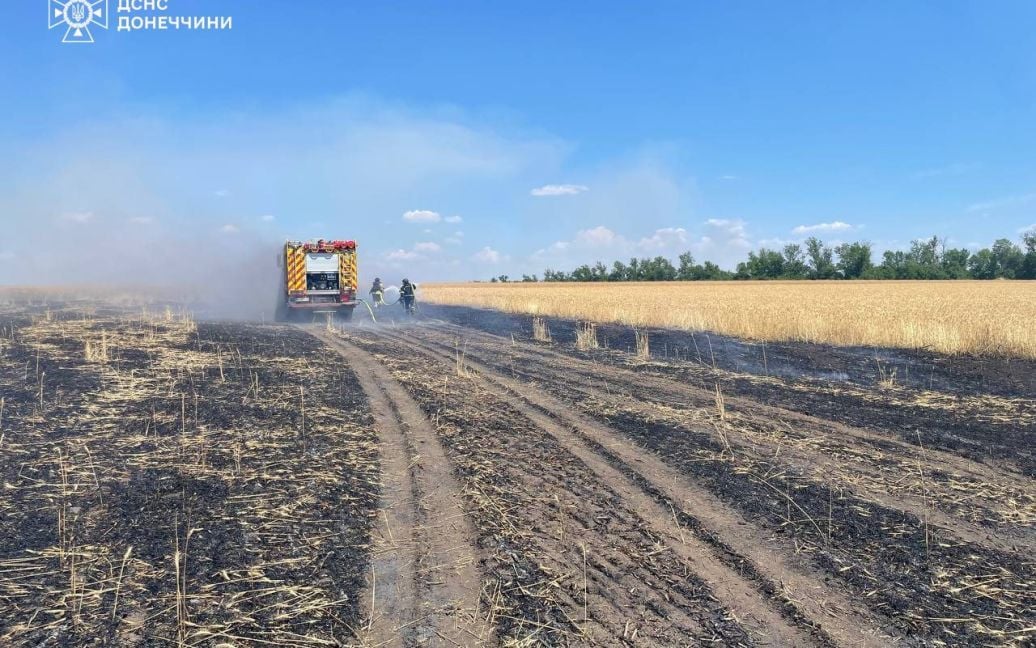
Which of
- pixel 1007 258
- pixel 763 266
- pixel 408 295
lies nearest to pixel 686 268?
pixel 763 266

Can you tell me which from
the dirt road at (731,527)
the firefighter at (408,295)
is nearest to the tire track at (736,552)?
the dirt road at (731,527)

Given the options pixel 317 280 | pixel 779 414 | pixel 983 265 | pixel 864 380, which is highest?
pixel 983 265

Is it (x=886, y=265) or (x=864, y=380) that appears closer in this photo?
(x=864, y=380)

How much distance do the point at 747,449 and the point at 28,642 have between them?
6.08m

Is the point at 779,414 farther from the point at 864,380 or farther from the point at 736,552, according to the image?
the point at 736,552

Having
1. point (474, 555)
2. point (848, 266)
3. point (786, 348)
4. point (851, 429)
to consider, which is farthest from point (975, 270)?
point (474, 555)

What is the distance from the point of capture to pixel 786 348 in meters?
14.4

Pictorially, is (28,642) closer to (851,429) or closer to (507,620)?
(507,620)

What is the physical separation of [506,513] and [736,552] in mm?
1726

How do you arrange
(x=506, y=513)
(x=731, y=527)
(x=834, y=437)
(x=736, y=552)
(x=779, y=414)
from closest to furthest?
(x=736, y=552)
(x=731, y=527)
(x=506, y=513)
(x=834, y=437)
(x=779, y=414)

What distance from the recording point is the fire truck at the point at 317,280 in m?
22.4

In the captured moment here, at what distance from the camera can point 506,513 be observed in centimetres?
439

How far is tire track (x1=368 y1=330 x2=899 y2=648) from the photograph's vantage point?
300 cm

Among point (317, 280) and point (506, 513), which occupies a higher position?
point (317, 280)
